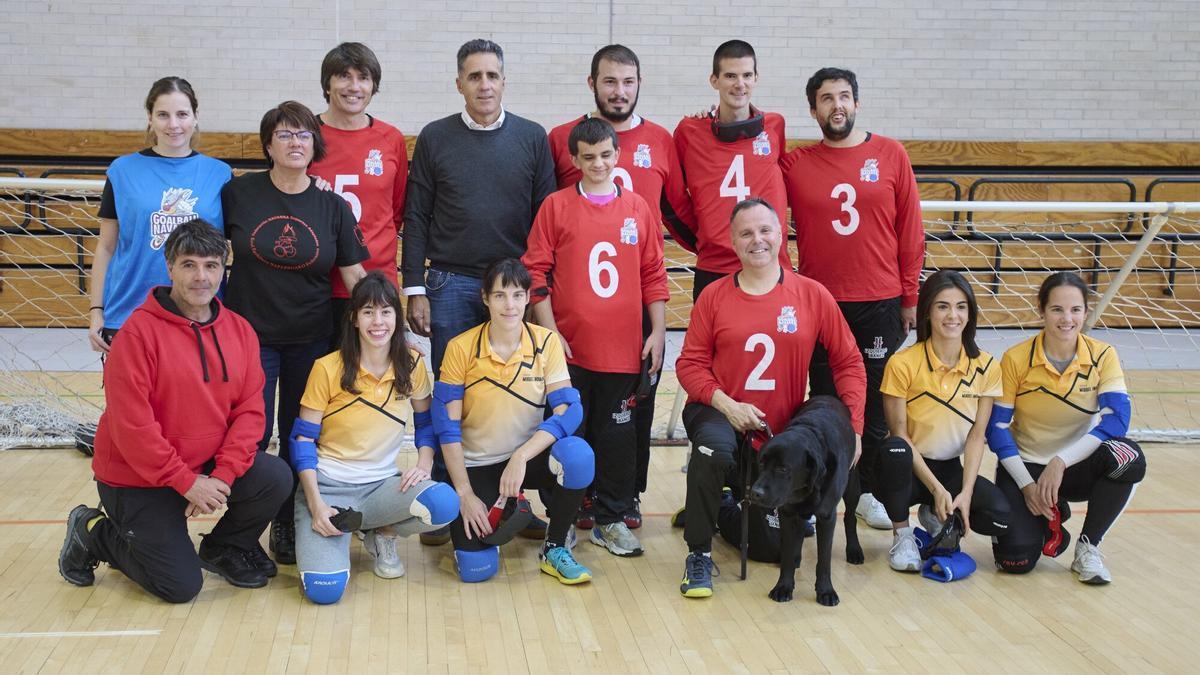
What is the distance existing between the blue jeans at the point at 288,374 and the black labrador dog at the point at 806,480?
63.7 inches

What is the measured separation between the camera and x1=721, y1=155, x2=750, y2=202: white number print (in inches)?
167

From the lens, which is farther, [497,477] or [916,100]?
[916,100]

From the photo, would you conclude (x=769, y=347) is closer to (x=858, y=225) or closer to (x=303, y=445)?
(x=858, y=225)

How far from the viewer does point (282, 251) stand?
12.1ft

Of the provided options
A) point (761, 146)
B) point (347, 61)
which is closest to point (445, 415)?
point (347, 61)

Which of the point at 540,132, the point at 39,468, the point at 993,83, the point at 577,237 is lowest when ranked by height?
the point at 39,468

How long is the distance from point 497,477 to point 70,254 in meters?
5.66

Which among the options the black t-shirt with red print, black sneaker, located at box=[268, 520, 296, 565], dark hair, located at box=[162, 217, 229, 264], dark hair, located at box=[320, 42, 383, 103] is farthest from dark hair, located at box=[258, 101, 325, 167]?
black sneaker, located at box=[268, 520, 296, 565]

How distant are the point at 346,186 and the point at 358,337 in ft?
2.12

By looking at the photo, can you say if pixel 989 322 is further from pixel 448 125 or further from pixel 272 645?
pixel 272 645

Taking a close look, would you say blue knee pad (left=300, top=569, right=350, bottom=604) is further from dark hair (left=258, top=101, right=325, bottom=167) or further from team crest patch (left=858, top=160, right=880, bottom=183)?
team crest patch (left=858, top=160, right=880, bottom=183)

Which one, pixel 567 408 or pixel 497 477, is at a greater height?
pixel 567 408

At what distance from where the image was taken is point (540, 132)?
4090mm

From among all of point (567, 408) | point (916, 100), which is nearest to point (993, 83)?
point (916, 100)
